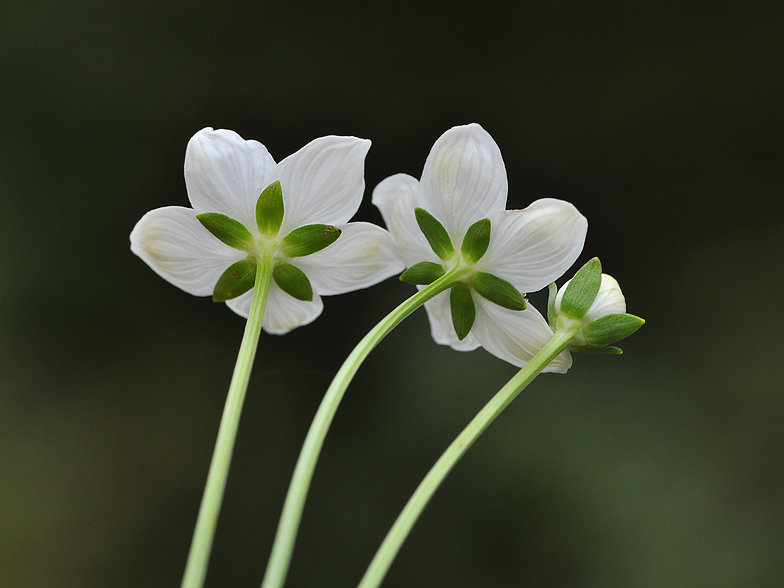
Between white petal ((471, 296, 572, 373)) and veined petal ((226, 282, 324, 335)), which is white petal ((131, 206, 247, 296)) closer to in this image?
veined petal ((226, 282, 324, 335))

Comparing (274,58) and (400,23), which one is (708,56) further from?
(274,58)

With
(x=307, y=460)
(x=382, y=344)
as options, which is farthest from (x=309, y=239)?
(x=382, y=344)

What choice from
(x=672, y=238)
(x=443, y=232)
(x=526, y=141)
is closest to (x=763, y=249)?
(x=672, y=238)

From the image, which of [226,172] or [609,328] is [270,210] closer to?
[226,172]

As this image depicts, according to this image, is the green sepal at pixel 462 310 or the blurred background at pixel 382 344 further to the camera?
the blurred background at pixel 382 344

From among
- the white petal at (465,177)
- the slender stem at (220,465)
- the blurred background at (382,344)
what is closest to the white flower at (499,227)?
the white petal at (465,177)

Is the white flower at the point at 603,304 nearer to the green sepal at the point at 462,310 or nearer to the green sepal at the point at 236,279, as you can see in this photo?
the green sepal at the point at 462,310

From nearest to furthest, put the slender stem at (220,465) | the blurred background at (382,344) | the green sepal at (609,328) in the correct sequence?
the slender stem at (220,465) → the green sepal at (609,328) → the blurred background at (382,344)

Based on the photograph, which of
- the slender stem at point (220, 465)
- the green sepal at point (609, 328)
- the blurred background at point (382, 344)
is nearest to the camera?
the slender stem at point (220, 465)
